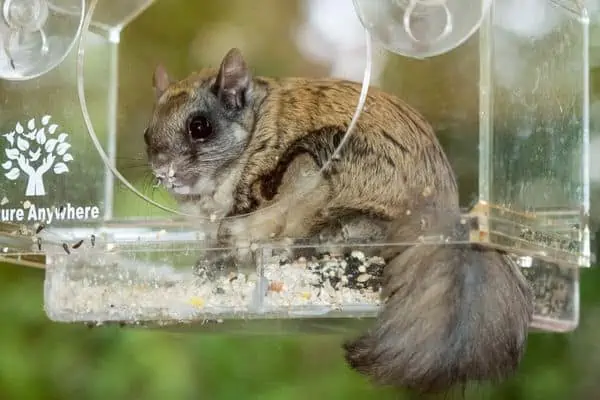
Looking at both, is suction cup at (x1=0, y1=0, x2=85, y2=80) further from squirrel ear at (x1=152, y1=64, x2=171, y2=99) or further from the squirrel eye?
the squirrel eye

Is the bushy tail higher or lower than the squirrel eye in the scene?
lower

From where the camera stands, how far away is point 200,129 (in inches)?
58.0

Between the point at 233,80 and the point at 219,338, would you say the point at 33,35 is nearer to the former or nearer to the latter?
the point at 233,80

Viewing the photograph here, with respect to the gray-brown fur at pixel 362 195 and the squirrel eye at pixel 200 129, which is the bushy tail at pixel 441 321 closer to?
the gray-brown fur at pixel 362 195

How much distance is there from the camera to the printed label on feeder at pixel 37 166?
5.26ft

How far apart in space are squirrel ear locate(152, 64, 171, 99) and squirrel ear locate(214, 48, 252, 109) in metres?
0.12

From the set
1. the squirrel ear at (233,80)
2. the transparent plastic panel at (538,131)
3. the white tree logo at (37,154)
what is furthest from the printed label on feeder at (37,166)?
the transparent plastic panel at (538,131)

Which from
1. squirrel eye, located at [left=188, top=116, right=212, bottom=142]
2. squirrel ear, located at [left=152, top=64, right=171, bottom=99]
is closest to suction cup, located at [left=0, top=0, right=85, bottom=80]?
squirrel ear, located at [left=152, top=64, right=171, bottom=99]

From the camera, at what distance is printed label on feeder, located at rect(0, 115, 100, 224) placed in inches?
63.1

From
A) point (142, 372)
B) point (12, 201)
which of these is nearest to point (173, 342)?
point (142, 372)

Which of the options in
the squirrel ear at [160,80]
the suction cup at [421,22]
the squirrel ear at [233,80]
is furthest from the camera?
the squirrel ear at [160,80]

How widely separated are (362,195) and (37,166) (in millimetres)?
552

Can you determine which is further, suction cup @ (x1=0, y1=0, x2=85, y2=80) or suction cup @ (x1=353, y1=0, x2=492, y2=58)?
suction cup @ (x1=0, y1=0, x2=85, y2=80)

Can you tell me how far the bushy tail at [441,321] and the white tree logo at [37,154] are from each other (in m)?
0.58
